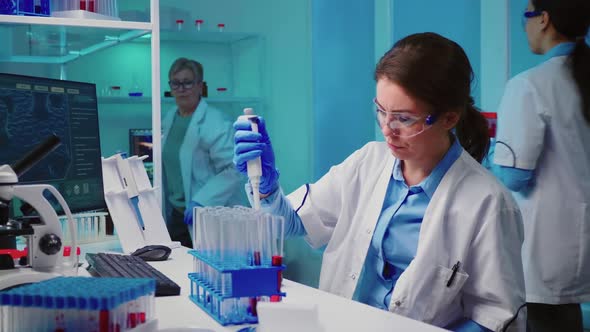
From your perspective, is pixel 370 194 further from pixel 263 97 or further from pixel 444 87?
pixel 263 97

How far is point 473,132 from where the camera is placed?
1.86 m

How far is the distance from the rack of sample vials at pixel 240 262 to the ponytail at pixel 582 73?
1759 mm

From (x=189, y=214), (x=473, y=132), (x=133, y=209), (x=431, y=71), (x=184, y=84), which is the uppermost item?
(x=184, y=84)

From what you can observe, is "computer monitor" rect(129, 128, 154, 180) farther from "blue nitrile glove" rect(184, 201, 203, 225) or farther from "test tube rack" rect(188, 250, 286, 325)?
"test tube rack" rect(188, 250, 286, 325)

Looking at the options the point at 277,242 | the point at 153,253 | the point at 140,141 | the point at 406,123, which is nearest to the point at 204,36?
the point at 140,141

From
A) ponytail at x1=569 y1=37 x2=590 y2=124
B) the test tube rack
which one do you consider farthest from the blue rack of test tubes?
ponytail at x1=569 y1=37 x2=590 y2=124

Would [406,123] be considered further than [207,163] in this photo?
No

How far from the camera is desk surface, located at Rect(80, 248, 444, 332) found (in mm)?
1271

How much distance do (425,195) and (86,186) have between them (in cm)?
103

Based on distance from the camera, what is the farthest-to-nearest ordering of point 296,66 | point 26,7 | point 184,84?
point 296,66 → point 184,84 → point 26,7

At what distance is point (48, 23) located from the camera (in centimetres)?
227

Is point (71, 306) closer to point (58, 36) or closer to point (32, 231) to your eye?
point (32, 231)

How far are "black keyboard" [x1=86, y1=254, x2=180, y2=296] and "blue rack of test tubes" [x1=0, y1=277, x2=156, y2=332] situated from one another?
1.48 feet

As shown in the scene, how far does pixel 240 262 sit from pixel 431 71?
713mm
